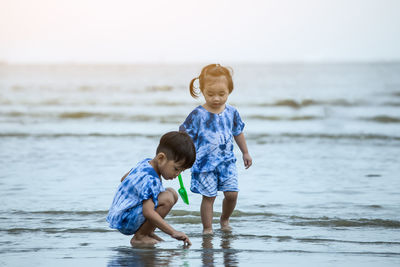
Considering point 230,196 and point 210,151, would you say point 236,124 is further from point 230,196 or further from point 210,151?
point 230,196

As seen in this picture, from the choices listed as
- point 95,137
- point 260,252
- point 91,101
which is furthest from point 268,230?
point 91,101

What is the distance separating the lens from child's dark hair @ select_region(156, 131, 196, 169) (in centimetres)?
404

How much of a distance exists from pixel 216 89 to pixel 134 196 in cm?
116

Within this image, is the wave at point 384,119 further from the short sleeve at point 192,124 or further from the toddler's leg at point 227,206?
the short sleeve at point 192,124

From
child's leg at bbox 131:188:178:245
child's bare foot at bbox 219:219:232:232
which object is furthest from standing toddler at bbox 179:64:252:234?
child's leg at bbox 131:188:178:245

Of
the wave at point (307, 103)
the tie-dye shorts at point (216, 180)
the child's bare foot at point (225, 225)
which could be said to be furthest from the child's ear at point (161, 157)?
the wave at point (307, 103)

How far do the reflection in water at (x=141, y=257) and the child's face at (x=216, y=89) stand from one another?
1.28m

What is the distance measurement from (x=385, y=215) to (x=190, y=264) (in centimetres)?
253

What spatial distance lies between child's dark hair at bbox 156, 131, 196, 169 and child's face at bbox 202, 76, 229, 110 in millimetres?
832

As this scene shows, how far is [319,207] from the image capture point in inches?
236

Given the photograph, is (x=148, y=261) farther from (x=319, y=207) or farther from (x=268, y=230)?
(x=319, y=207)

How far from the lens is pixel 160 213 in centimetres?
420

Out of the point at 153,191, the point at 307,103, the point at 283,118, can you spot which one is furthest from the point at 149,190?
the point at 307,103

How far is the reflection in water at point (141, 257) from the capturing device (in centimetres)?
376
